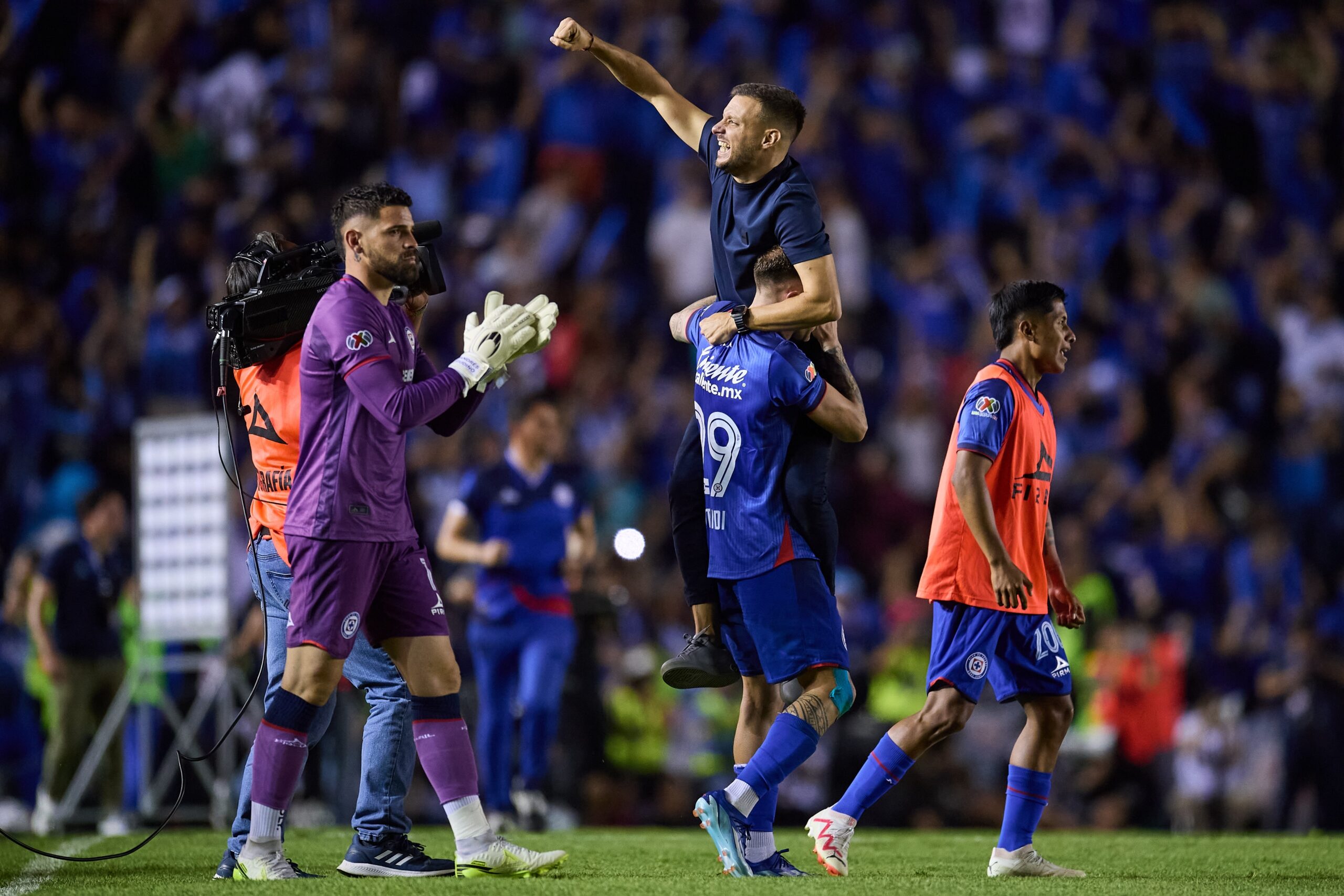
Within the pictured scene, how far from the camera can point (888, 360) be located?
13.1m

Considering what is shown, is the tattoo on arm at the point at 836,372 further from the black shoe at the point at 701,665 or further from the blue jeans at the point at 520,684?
the blue jeans at the point at 520,684

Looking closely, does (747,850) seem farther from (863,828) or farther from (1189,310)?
(1189,310)

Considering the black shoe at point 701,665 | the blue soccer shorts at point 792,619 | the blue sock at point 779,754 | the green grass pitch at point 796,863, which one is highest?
the blue soccer shorts at point 792,619

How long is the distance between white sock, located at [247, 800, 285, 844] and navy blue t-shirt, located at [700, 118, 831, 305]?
2.38 meters

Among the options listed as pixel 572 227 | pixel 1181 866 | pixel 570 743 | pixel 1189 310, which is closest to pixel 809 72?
pixel 572 227

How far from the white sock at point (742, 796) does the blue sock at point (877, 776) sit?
49 cm

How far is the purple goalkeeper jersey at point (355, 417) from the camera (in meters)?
4.67

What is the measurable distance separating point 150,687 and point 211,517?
1.42 metres

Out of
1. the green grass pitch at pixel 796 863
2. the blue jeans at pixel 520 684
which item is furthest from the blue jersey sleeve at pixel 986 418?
the blue jeans at pixel 520 684

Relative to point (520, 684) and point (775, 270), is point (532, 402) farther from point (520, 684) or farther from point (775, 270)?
point (775, 270)

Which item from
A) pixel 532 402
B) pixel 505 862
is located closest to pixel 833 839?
pixel 505 862

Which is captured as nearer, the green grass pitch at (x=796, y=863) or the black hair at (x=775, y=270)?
the green grass pitch at (x=796, y=863)

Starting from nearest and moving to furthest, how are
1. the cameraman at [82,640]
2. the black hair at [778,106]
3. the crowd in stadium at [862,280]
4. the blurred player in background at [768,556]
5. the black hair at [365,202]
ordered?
1. the black hair at [365,202]
2. the blurred player in background at [768,556]
3. the black hair at [778,106]
4. the cameraman at [82,640]
5. the crowd in stadium at [862,280]

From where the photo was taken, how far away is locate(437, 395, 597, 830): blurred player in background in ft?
28.0
